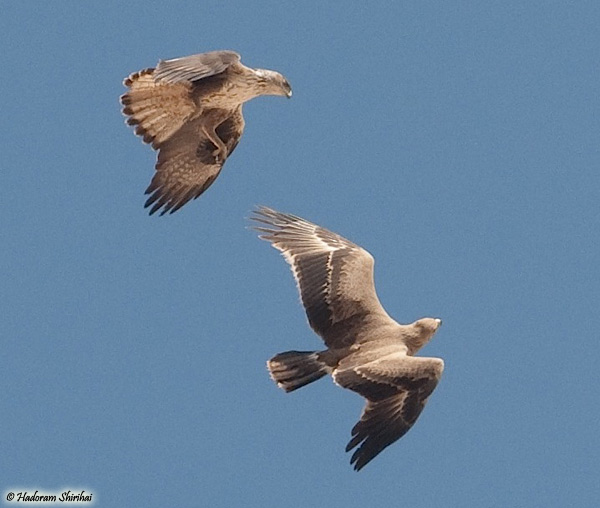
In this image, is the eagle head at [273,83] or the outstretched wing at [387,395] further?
the eagle head at [273,83]

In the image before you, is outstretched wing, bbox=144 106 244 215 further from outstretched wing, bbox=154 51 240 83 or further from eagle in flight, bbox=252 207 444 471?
outstretched wing, bbox=154 51 240 83

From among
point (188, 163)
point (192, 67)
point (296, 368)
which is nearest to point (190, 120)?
point (188, 163)

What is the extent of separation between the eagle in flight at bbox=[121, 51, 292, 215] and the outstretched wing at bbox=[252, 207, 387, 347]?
98 centimetres

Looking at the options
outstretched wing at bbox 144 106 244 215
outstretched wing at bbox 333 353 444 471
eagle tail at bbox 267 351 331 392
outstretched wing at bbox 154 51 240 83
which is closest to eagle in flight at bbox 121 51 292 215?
outstretched wing at bbox 144 106 244 215

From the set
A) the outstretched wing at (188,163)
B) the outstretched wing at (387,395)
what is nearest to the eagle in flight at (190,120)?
the outstretched wing at (188,163)

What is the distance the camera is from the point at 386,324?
17.5m

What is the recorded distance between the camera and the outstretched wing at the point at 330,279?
17422mm

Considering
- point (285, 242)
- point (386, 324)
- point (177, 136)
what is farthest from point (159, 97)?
point (386, 324)

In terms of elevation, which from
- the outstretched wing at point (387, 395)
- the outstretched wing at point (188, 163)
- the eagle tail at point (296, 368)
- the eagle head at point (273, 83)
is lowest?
the outstretched wing at point (387, 395)

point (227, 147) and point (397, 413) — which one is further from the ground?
point (227, 147)

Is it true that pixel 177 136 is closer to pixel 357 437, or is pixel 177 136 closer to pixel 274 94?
pixel 274 94

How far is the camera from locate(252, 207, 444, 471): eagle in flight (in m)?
16.2

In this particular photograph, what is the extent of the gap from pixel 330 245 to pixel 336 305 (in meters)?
0.92

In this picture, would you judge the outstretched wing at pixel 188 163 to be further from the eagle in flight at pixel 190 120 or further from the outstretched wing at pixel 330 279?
the outstretched wing at pixel 330 279
